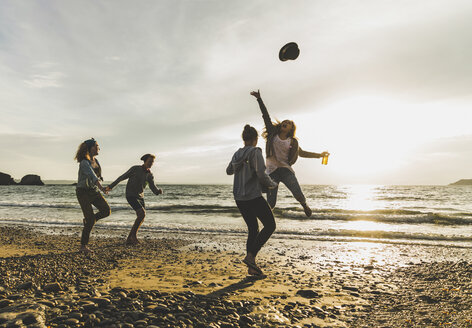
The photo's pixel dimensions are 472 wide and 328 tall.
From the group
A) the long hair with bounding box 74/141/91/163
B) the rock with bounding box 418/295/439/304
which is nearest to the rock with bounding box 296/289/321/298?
the rock with bounding box 418/295/439/304

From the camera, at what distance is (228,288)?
462 cm

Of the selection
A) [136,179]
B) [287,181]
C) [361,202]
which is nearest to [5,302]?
[287,181]

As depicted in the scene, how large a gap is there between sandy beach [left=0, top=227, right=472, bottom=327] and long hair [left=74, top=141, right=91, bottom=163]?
2.24 meters

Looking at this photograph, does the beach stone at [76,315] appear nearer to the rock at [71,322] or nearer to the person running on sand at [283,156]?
the rock at [71,322]

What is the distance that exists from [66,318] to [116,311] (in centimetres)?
49

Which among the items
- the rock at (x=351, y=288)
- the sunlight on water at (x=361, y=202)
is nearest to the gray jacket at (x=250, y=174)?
the rock at (x=351, y=288)

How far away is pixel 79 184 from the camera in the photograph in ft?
21.3

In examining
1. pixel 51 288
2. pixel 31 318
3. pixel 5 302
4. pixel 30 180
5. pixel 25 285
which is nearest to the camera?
pixel 31 318

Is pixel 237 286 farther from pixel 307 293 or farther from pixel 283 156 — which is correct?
pixel 283 156

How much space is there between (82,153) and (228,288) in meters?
4.58

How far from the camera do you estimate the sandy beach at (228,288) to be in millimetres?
3168

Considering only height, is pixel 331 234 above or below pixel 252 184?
below

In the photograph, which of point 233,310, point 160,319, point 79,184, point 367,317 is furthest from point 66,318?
point 79,184

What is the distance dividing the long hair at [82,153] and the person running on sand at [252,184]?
146 inches
